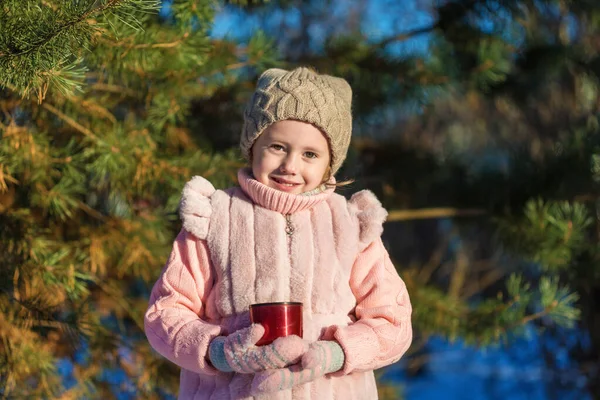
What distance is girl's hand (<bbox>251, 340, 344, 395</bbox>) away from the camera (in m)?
1.54

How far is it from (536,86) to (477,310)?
122 cm

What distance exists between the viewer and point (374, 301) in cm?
179

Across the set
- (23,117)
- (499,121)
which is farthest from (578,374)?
(23,117)

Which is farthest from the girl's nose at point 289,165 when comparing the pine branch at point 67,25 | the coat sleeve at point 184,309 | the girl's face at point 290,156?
the pine branch at point 67,25

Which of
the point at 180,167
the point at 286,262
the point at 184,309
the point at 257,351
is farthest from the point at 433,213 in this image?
the point at 257,351

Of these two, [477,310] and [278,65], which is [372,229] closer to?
[278,65]

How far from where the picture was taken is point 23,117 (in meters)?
2.46

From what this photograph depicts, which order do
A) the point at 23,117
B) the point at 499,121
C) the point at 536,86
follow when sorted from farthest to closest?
the point at 499,121 → the point at 536,86 → the point at 23,117

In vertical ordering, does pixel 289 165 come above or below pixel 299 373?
above

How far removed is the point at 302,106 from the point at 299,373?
0.62 m

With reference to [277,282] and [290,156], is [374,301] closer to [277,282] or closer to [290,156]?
[277,282]

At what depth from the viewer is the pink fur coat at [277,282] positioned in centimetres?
169

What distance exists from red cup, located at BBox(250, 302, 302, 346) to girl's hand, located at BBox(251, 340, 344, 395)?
0.07 meters

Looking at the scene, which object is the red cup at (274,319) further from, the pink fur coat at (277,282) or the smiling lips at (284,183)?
the smiling lips at (284,183)
